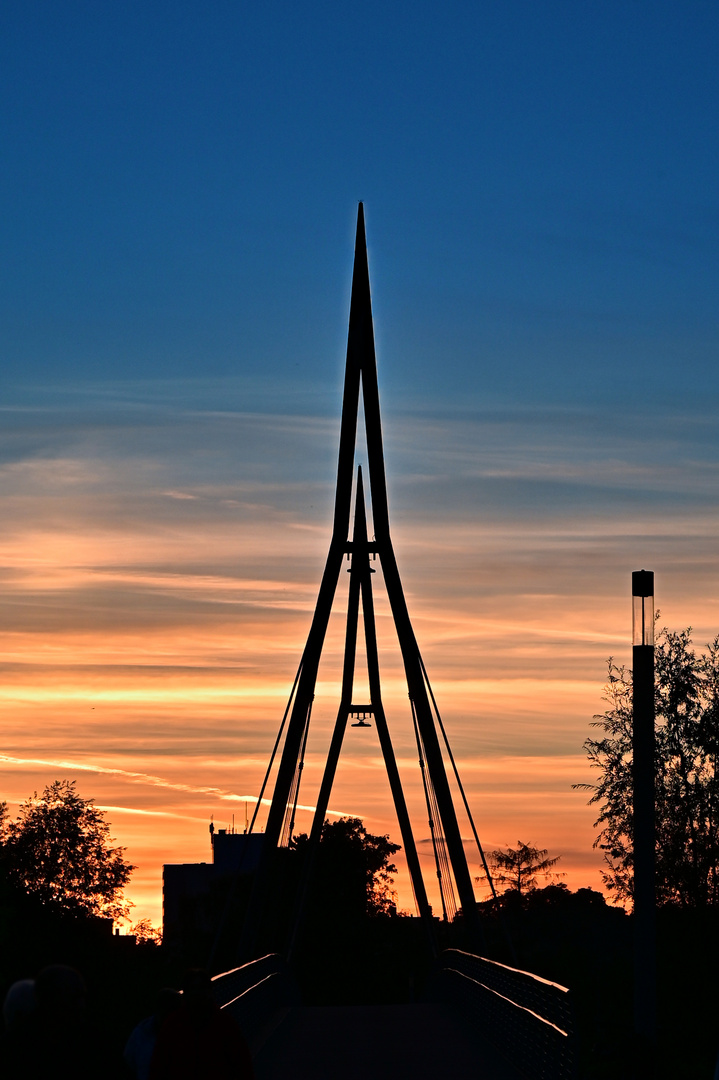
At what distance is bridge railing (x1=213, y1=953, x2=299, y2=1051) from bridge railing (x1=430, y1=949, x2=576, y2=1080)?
9.54 feet

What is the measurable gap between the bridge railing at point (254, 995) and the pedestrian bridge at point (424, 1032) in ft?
0.06

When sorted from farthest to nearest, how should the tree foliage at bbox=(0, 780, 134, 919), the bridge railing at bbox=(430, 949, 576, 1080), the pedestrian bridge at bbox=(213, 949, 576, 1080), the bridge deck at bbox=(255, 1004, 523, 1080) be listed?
1. the tree foliage at bbox=(0, 780, 134, 919)
2. the bridge deck at bbox=(255, 1004, 523, 1080)
3. the pedestrian bridge at bbox=(213, 949, 576, 1080)
4. the bridge railing at bbox=(430, 949, 576, 1080)

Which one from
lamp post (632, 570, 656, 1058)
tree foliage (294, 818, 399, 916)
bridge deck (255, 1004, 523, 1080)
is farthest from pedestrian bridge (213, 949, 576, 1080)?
tree foliage (294, 818, 399, 916)

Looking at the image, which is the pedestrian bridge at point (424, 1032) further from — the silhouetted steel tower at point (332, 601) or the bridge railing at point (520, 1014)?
the silhouetted steel tower at point (332, 601)

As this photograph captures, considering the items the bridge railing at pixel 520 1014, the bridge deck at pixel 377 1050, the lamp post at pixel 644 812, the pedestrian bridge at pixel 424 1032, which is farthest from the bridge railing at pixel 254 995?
the lamp post at pixel 644 812

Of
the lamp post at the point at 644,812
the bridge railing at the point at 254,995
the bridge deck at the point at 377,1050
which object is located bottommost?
the bridge deck at the point at 377,1050

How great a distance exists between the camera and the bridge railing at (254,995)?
15641 mm

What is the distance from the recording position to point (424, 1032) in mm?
21297

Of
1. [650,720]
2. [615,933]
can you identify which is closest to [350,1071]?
[650,720]

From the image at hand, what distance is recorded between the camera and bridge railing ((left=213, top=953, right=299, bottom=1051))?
15641 millimetres

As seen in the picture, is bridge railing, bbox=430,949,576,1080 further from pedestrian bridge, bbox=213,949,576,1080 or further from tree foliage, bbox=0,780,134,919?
tree foliage, bbox=0,780,134,919

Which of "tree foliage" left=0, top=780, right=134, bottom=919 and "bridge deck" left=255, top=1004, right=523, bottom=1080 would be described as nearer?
"bridge deck" left=255, top=1004, right=523, bottom=1080

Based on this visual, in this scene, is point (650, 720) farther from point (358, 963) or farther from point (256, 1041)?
point (358, 963)

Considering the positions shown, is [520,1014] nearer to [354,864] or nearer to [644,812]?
[644,812]
